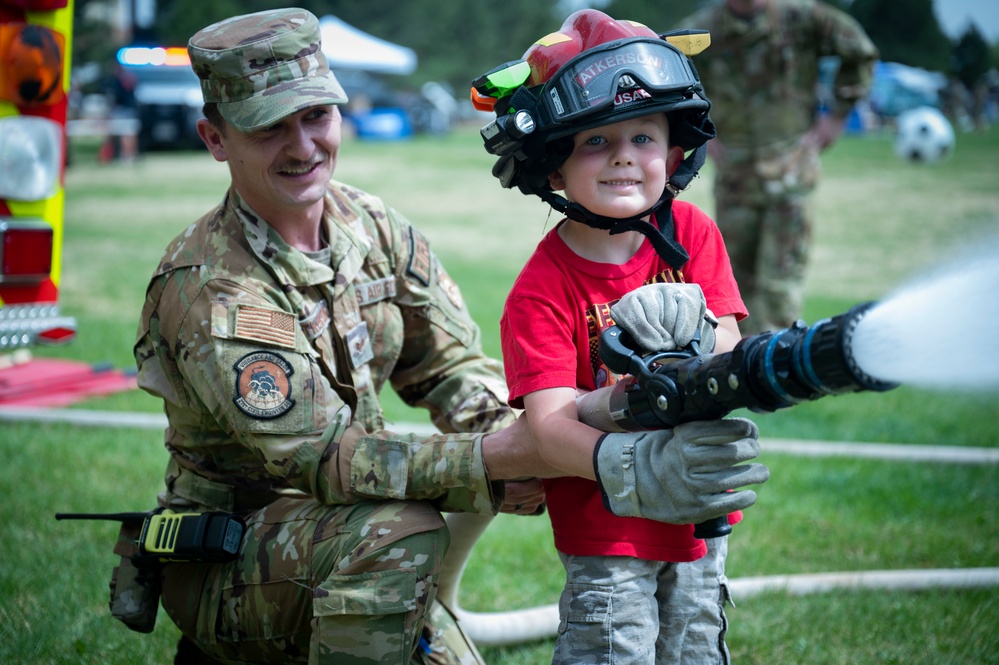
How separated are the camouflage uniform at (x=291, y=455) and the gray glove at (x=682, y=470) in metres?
0.62

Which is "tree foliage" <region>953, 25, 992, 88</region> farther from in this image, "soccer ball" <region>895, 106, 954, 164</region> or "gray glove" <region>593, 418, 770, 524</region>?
"gray glove" <region>593, 418, 770, 524</region>

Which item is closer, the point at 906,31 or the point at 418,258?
the point at 418,258

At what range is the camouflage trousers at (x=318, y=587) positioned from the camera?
2775 millimetres

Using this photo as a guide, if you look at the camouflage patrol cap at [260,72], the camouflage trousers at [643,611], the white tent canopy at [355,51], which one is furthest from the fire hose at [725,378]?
the white tent canopy at [355,51]

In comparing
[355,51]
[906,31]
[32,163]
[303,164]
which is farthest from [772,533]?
[906,31]

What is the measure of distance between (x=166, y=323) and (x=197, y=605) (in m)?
0.82

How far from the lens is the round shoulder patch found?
2.84 m

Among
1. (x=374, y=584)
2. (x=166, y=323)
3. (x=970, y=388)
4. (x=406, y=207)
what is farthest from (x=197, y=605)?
(x=406, y=207)

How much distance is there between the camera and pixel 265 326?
292 cm

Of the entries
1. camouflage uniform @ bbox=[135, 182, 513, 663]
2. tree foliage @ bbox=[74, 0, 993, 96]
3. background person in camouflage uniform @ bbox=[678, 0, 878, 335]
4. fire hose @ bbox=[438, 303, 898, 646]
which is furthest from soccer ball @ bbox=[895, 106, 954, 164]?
tree foliage @ bbox=[74, 0, 993, 96]

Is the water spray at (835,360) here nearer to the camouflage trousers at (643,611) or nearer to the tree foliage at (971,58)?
the camouflage trousers at (643,611)

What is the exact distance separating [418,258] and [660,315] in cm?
141

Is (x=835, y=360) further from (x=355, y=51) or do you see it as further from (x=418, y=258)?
(x=355, y=51)

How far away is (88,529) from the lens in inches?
179
